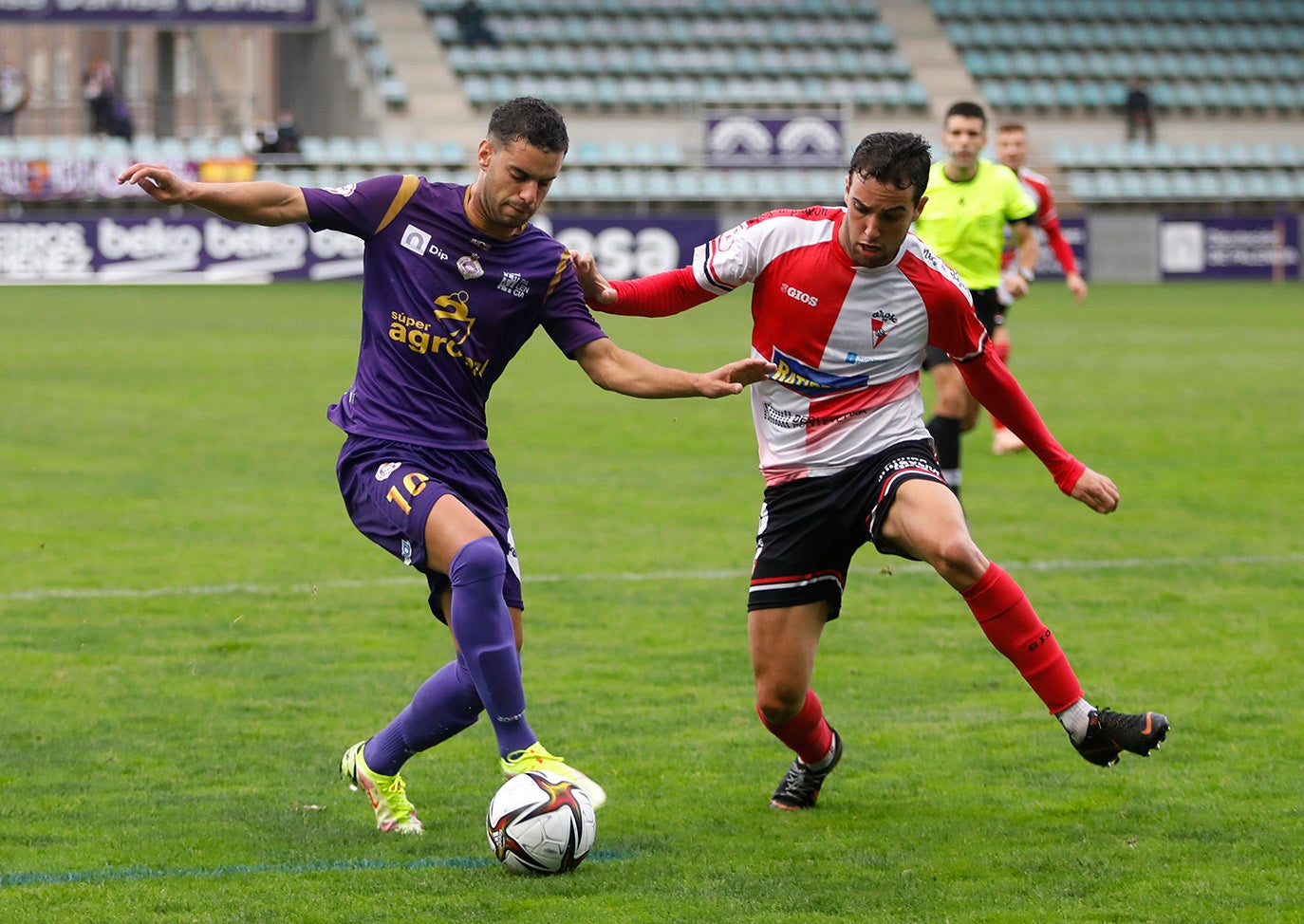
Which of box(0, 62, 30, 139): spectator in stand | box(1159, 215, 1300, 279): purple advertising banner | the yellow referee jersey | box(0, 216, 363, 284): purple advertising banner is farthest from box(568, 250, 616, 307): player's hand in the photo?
box(0, 62, 30, 139): spectator in stand

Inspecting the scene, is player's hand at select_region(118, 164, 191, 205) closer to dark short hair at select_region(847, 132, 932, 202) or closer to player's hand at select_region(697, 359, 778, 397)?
player's hand at select_region(697, 359, 778, 397)

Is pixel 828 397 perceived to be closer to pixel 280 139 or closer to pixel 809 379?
pixel 809 379

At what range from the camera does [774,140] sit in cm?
3256

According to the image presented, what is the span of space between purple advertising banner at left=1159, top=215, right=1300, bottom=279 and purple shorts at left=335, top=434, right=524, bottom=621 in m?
29.6

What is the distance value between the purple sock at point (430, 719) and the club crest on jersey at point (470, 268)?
3.28ft

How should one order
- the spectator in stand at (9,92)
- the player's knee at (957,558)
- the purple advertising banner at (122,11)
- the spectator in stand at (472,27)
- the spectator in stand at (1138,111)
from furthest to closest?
the spectator in stand at (1138,111)
the spectator in stand at (472,27)
the spectator in stand at (9,92)
the purple advertising banner at (122,11)
the player's knee at (957,558)

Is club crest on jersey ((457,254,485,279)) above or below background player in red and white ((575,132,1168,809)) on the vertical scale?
above

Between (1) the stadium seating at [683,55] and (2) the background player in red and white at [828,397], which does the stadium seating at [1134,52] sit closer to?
(1) the stadium seating at [683,55]

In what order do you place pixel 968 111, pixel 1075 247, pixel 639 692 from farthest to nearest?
pixel 1075 247, pixel 968 111, pixel 639 692

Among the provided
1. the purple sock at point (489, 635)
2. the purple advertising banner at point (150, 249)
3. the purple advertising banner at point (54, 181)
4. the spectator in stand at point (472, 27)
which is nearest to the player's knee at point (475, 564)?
the purple sock at point (489, 635)

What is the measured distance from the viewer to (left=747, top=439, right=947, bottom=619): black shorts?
471 centimetres

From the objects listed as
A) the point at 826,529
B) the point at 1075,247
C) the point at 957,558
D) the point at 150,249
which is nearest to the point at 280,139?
the point at 150,249

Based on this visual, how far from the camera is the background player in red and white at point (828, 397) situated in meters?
4.71

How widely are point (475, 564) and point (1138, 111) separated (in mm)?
33917
